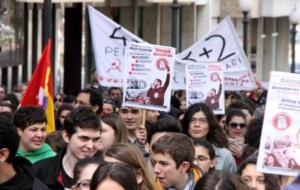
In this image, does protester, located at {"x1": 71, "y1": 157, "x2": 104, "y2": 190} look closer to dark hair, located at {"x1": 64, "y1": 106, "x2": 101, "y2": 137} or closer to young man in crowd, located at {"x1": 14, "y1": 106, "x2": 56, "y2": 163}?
dark hair, located at {"x1": 64, "y1": 106, "x2": 101, "y2": 137}

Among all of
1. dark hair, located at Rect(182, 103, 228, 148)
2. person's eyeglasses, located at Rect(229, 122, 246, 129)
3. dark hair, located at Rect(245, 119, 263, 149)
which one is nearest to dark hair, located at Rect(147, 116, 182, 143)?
dark hair, located at Rect(245, 119, 263, 149)

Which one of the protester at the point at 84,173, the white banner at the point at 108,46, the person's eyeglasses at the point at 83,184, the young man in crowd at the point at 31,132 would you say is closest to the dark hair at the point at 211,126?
the young man in crowd at the point at 31,132

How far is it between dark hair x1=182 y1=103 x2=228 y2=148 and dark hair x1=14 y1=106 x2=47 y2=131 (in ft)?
7.25

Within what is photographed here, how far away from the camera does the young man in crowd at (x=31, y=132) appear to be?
9.30m

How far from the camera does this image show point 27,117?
933 cm

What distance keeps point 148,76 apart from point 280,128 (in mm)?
5742

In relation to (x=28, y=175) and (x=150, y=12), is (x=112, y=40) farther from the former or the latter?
(x=150, y=12)

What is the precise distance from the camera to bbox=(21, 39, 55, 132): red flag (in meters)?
11.9

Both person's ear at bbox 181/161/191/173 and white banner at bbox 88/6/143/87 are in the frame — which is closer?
person's ear at bbox 181/161/191/173

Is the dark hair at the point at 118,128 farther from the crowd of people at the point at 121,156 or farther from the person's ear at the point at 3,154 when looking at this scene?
the person's ear at the point at 3,154

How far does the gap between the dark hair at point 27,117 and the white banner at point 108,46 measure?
21.9 ft

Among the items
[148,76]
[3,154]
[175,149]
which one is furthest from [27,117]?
[148,76]

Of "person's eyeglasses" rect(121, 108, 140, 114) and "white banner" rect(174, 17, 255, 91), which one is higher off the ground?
"white banner" rect(174, 17, 255, 91)

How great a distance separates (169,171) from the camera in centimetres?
789
